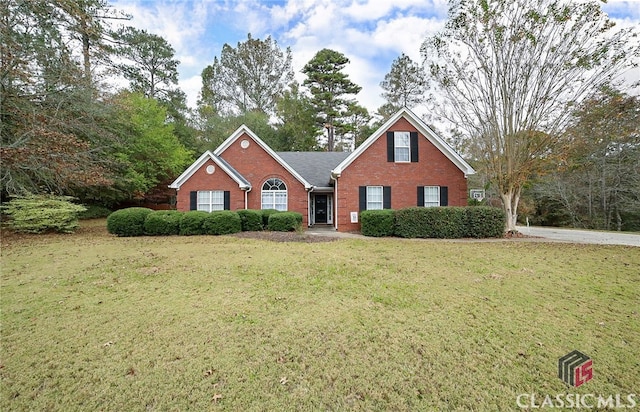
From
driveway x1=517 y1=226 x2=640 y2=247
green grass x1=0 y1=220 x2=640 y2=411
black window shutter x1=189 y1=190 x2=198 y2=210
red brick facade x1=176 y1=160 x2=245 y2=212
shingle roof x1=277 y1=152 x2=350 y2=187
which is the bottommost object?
green grass x1=0 y1=220 x2=640 y2=411

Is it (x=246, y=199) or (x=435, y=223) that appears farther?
(x=246, y=199)

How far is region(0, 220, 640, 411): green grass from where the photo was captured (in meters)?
2.70

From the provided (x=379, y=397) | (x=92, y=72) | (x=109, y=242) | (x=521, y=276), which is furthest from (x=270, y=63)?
(x=379, y=397)

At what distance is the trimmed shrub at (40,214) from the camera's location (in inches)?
505

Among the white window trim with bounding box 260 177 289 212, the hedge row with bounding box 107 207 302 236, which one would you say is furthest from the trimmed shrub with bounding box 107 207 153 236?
the white window trim with bounding box 260 177 289 212

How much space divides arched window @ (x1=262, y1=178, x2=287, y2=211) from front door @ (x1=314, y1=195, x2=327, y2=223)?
3.31 meters

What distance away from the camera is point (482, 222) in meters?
12.7

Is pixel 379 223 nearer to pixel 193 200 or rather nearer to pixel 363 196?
pixel 363 196

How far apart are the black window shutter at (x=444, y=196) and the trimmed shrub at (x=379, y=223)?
4211 mm

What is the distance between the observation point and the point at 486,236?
1277cm

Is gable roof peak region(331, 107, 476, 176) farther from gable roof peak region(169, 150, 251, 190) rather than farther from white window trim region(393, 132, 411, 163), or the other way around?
gable roof peak region(169, 150, 251, 190)

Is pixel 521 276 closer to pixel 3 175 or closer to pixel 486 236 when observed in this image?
pixel 486 236

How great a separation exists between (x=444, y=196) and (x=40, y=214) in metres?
19.9

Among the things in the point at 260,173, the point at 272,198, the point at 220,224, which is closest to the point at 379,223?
the point at 272,198
